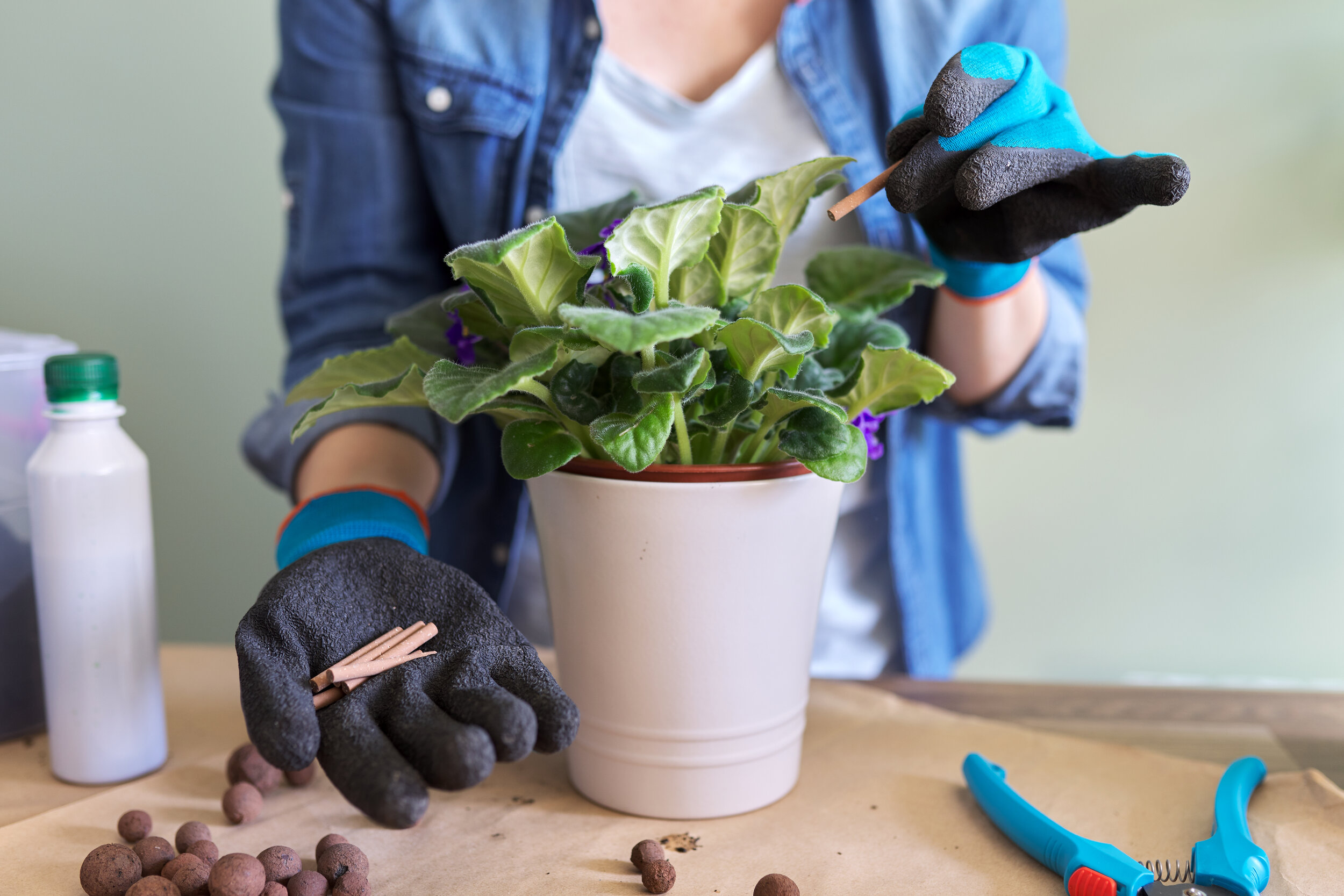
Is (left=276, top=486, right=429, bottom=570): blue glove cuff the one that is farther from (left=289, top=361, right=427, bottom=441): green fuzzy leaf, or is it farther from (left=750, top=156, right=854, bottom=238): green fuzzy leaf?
(left=750, top=156, right=854, bottom=238): green fuzzy leaf

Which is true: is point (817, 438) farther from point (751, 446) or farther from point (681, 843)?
point (681, 843)

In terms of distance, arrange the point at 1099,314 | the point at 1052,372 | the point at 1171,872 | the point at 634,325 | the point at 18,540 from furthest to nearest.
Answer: the point at 1099,314 → the point at 1052,372 → the point at 18,540 → the point at 1171,872 → the point at 634,325

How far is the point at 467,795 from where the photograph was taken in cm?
56

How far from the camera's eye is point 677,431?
0.46m

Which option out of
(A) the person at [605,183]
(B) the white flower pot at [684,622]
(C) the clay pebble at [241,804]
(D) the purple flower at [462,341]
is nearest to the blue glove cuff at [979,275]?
(A) the person at [605,183]

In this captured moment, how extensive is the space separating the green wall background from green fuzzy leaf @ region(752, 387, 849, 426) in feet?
3.08

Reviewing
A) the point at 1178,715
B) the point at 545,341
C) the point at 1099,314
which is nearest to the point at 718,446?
the point at 545,341

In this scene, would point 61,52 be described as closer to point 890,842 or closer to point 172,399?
point 172,399

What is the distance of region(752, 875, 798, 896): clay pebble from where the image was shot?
433 mm

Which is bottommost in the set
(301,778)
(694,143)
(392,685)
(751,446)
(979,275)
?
(301,778)

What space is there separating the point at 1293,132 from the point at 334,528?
1256 millimetres

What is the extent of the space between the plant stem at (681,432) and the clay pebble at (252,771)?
311mm

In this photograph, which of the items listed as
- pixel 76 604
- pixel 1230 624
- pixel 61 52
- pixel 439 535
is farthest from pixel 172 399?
pixel 1230 624

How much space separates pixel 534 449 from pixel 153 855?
29cm
